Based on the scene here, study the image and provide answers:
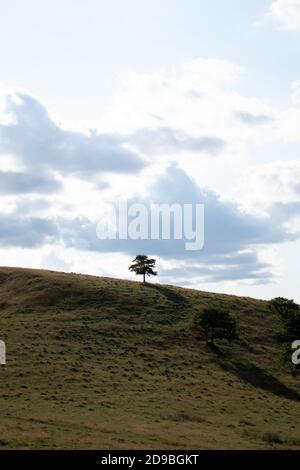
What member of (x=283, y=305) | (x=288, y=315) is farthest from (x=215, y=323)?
(x=283, y=305)

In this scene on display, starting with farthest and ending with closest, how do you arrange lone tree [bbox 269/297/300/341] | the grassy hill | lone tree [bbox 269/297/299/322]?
lone tree [bbox 269/297/299/322] < lone tree [bbox 269/297/300/341] < the grassy hill

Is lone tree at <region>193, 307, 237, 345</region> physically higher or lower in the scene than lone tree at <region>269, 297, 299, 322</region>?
lower

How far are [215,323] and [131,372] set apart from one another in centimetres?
1797

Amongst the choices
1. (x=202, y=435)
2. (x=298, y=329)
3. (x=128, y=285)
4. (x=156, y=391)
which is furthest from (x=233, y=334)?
(x=202, y=435)

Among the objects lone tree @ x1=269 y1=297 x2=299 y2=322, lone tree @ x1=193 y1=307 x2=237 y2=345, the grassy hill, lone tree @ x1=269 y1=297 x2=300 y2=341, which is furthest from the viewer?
lone tree @ x1=269 y1=297 x2=299 y2=322

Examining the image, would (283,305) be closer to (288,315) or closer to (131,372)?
(288,315)

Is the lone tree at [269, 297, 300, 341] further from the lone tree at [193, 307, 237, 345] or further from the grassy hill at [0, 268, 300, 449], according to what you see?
the lone tree at [193, 307, 237, 345]

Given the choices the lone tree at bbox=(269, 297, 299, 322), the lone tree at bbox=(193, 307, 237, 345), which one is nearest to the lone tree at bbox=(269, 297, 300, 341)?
the lone tree at bbox=(269, 297, 299, 322)

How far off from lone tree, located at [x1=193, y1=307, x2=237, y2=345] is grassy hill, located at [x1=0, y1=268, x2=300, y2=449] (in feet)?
5.62

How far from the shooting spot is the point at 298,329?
252 ft

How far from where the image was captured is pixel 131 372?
5769cm

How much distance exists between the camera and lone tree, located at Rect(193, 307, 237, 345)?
72.2 metres

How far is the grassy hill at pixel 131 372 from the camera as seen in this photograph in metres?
37.8
